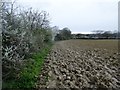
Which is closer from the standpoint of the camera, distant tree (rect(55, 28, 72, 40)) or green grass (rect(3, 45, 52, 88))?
green grass (rect(3, 45, 52, 88))

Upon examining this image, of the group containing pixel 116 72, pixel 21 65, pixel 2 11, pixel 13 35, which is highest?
pixel 2 11

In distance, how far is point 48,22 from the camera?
25.9 m

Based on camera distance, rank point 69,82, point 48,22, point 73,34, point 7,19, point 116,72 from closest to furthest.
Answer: point 69,82 → point 7,19 → point 116,72 → point 48,22 → point 73,34

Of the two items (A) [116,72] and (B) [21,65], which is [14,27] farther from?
(A) [116,72]

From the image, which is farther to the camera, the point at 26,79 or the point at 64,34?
the point at 64,34

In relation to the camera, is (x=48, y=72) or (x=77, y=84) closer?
(x=77, y=84)

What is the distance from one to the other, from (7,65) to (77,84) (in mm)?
2421

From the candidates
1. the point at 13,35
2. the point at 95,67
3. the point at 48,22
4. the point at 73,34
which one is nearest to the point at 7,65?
the point at 13,35

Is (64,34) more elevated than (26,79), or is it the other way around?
(64,34)

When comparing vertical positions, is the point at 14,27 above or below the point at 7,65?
above

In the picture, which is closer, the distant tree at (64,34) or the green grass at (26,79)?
the green grass at (26,79)

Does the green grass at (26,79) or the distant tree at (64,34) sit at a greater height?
the distant tree at (64,34)

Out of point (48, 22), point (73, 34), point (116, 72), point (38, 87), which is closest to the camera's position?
point (38, 87)

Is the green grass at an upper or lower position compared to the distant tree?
lower
